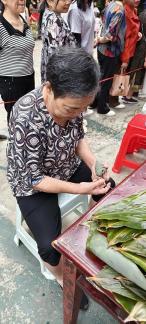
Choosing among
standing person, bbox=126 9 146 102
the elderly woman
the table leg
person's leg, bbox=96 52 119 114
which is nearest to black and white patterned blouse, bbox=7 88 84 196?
the elderly woman

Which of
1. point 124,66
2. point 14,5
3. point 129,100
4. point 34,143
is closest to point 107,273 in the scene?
point 34,143

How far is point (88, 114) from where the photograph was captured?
157 inches

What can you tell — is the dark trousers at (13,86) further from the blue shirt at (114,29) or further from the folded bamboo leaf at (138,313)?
the folded bamboo leaf at (138,313)

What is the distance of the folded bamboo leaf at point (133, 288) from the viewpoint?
924mm

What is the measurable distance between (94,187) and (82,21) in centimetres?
227

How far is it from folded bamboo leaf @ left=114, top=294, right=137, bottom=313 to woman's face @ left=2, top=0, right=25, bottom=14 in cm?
228

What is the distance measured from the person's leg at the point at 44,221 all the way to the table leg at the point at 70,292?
215 millimetres

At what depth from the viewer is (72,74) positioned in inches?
50.6

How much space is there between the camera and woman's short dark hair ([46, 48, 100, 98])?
1292mm

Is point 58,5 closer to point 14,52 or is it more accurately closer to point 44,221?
point 14,52

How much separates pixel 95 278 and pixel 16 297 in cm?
102

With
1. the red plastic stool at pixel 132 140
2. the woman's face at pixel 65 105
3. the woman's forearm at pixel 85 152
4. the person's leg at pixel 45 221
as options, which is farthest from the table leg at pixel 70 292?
the red plastic stool at pixel 132 140

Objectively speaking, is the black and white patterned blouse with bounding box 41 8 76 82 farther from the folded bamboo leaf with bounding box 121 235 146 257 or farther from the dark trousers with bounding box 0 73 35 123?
the folded bamboo leaf with bounding box 121 235 146 257

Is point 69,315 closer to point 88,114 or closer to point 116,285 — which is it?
point 116,285
